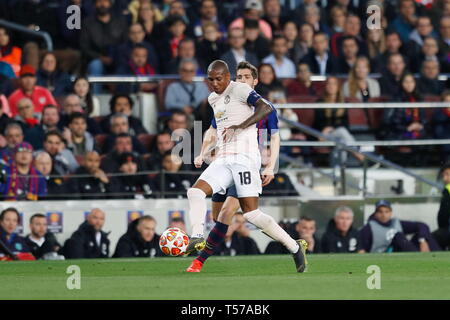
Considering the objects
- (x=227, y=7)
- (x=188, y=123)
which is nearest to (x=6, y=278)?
(x=188, y=123)

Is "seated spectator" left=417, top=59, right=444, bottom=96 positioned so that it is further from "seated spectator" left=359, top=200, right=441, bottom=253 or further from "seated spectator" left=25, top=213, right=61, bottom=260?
"seated spectator" left=25, top=213, right=61, bottom=260

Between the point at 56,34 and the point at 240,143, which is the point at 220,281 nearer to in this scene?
the point at 240,143

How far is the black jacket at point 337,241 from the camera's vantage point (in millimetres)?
18141

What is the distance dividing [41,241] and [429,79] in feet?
26.5

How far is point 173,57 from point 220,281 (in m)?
10.1

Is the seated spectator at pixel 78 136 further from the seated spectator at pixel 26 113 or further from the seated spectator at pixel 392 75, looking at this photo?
the seated spectator at pixel 392 75

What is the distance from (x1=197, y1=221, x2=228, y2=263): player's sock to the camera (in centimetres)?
1320

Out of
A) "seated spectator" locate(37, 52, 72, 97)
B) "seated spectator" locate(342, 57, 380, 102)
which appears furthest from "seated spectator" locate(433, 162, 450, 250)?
"seated spectator" locate(37, 52, 72, 97)

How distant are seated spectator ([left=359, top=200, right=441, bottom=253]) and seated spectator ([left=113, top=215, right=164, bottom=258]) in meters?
2.99

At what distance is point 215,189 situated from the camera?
1283 cm

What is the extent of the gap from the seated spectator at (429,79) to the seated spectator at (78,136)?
19.9ft

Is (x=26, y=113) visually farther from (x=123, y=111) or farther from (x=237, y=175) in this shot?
(x=237, y=175)

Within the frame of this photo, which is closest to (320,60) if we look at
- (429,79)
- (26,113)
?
(429,79)

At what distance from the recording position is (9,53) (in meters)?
20.9
